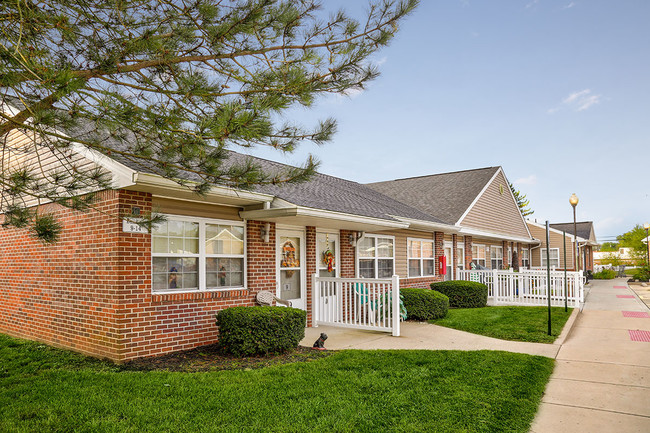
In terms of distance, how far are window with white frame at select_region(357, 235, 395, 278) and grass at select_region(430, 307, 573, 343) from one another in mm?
2298

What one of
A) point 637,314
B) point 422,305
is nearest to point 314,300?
point 422,305

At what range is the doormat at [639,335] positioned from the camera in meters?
8.73

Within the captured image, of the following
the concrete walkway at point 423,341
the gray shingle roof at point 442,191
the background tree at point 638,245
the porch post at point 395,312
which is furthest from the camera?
the background tree at point 638,245

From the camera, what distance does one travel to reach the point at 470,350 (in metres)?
7.49

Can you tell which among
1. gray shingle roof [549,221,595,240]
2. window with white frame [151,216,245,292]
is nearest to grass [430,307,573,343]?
window with white frame [151,216,245,292]

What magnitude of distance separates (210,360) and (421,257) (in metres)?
10.2

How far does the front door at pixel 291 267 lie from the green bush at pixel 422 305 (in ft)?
8.88

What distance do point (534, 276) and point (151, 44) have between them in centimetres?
1422

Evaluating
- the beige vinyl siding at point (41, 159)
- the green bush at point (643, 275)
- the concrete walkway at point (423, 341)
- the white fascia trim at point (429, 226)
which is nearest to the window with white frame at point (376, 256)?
the white fascia trim at point (429, 226)

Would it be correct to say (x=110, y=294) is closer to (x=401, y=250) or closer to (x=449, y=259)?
(x=401, y=250)

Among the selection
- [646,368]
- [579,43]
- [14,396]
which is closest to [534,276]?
[579,43]

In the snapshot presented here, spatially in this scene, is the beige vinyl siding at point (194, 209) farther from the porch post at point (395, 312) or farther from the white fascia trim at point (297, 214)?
the porch post at point (395, 312)

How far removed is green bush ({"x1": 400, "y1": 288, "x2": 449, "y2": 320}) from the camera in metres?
11.1

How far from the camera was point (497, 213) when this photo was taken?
21.1 meters
